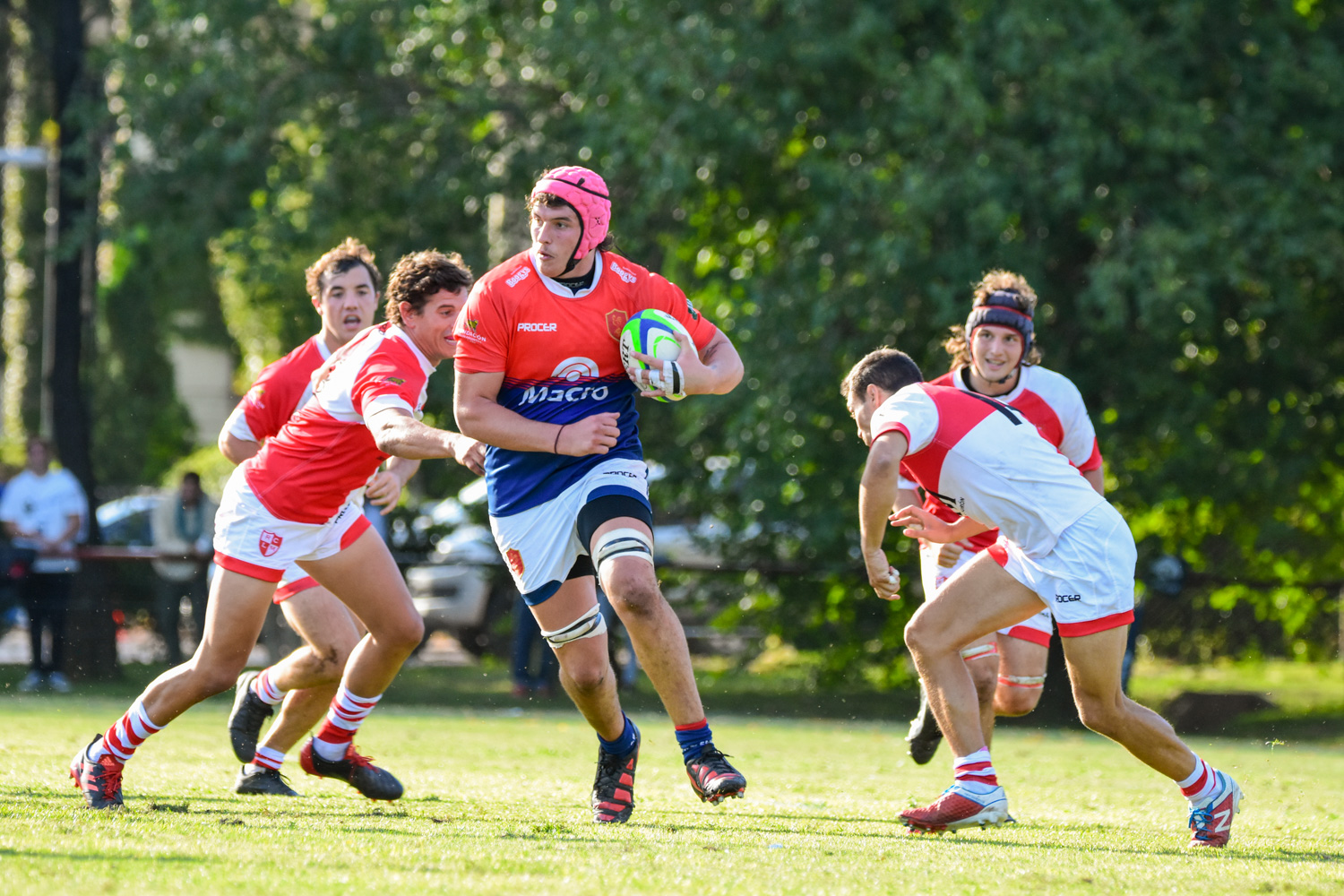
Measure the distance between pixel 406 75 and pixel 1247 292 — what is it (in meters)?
7.97

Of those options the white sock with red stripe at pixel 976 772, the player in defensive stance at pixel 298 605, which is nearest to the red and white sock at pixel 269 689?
the player in defensive stance at pixel 298 605

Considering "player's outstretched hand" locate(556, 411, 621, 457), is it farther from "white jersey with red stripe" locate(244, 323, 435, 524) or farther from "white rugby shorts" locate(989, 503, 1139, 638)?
"white rugby shorts" locate(989, 503, 1139, 638)

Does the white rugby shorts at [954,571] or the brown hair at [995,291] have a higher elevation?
the brown hair at [995,291]

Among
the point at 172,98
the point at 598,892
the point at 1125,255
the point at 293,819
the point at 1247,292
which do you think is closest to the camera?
the point at 598,892

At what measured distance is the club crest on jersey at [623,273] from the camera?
6012 millimetres

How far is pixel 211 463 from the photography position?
3197cm

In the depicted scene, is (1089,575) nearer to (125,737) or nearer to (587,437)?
(587,437)

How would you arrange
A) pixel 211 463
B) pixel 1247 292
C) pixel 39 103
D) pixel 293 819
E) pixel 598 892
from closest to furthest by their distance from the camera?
1. pixel 598 892
2. pixel 293 819
3. pixel 1247 292
4. pixel 39 103
5. pixel 211 463

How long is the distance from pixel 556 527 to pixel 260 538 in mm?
1296

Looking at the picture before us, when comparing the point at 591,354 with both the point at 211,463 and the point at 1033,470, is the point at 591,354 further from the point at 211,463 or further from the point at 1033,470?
the point at 211,463

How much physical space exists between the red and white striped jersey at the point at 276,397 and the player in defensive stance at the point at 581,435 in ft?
4.61

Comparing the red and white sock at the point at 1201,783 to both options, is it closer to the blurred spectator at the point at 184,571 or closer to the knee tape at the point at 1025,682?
the knee tape at the point at 1025,682

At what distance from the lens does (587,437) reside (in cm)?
569

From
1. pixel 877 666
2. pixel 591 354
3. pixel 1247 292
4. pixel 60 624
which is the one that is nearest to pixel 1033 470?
pixel 591 354
